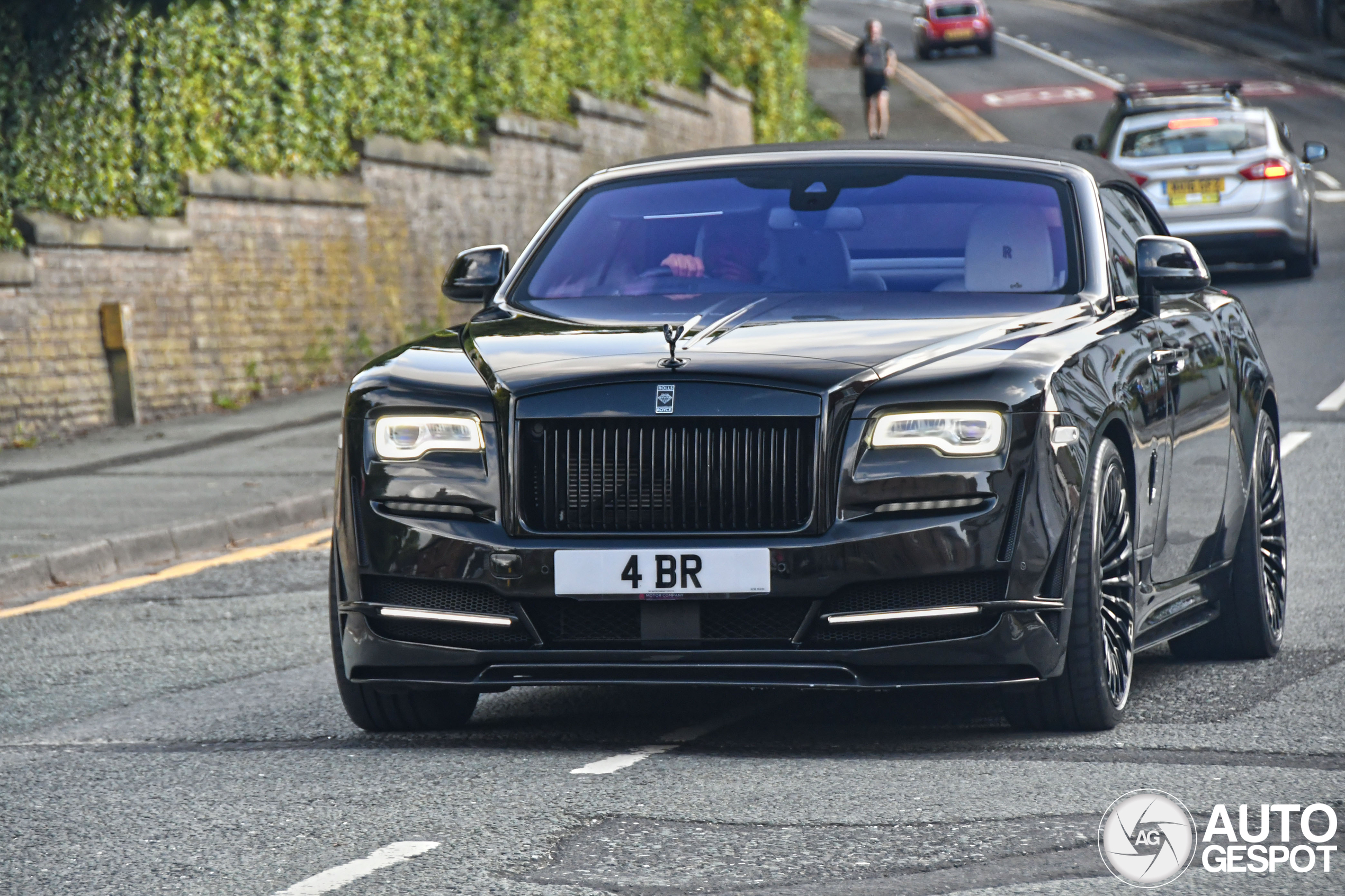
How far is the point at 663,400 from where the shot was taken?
541cm

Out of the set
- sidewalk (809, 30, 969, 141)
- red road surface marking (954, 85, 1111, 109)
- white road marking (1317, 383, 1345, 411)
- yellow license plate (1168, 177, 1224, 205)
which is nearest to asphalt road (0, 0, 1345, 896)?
white road marking (1317, 383, 1345, 411)

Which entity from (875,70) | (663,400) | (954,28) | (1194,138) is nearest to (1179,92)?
(1194,138)

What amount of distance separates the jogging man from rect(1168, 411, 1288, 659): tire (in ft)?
95.7

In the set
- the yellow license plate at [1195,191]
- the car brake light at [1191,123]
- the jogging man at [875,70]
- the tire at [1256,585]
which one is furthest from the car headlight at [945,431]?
the jogging man at [875,70]

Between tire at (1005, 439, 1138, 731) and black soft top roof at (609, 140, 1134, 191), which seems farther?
black soft top roof at (609, 140, 1134, 191)

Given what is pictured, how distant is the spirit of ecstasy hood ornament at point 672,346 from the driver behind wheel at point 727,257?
2.32ft

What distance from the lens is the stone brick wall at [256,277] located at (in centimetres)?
1483

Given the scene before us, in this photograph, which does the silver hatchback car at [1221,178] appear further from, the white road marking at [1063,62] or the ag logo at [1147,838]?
the white road marking at [1063,62]

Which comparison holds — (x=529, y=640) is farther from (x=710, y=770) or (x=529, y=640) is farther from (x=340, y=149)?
(x=340, y=149)

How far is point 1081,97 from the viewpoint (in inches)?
2041

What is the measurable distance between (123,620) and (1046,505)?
4735 millimetres

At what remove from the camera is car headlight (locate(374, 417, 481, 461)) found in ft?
18.1

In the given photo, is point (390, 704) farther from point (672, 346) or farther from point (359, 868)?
point (359, 868)

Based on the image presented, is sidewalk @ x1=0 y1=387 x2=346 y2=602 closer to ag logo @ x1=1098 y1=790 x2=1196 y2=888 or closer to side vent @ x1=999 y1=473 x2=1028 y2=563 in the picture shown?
side vent @ x1=999 y1=473 x2=1028 y2=563
